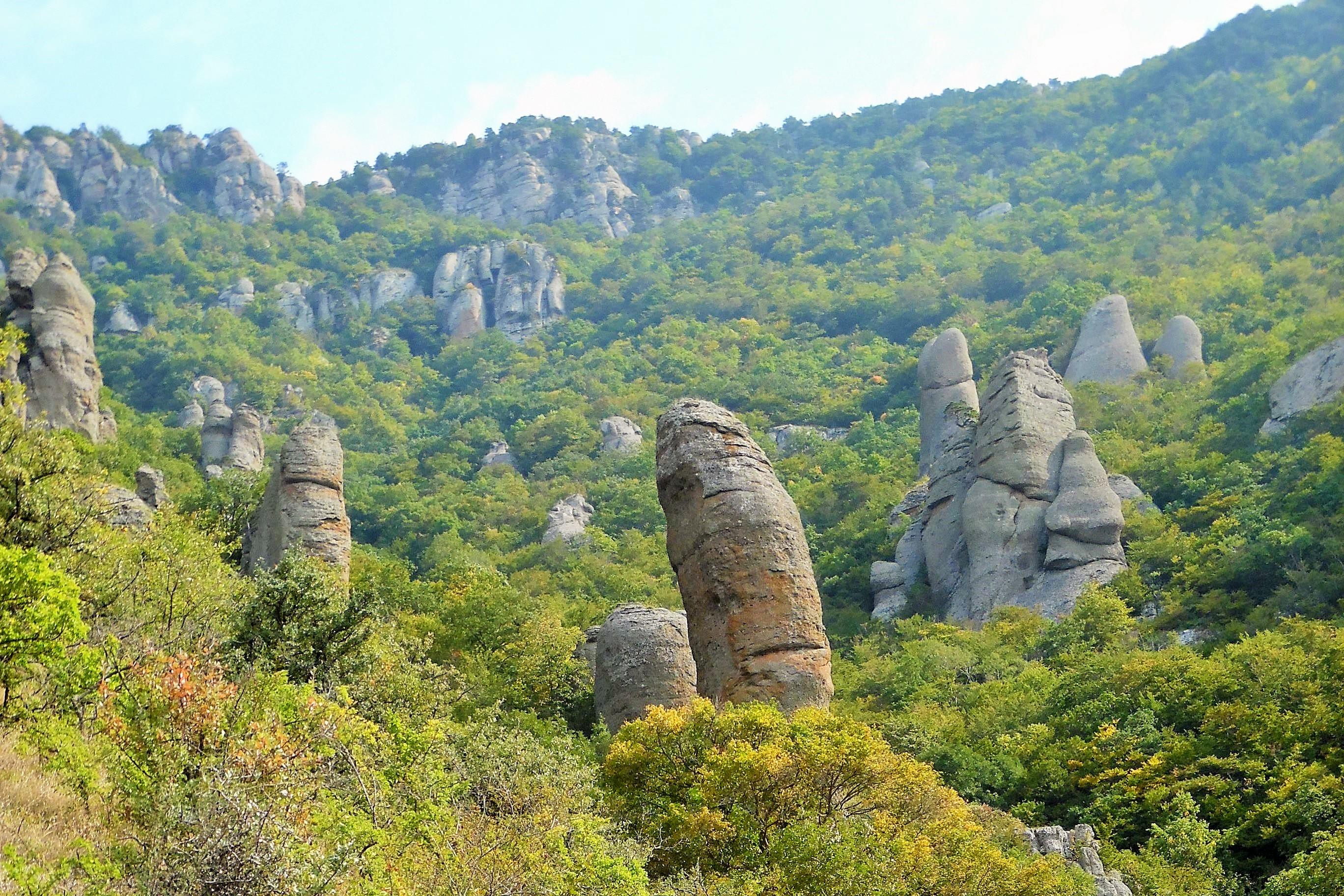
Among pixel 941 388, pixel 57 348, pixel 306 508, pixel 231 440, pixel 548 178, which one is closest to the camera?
pixel 306 508

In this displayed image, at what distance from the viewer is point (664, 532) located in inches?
1951

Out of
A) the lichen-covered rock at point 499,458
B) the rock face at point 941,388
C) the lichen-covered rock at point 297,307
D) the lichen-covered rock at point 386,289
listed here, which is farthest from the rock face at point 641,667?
the lichen-covered rock at point 386,289

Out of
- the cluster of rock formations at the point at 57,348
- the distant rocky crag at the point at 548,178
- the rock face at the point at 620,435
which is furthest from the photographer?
the distant rocky crag at the point at 548,178

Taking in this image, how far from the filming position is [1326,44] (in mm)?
95438

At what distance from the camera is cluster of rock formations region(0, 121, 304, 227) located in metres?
93.3

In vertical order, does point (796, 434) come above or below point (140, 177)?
below

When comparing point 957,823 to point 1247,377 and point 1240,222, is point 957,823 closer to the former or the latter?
point 1247,377

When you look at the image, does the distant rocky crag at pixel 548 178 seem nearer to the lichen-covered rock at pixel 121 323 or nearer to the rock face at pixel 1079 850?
the lichen-covered rock at pixel 121 323

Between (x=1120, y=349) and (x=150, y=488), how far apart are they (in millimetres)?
37907

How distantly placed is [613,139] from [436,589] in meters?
101

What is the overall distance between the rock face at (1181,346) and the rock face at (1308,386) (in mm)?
10256

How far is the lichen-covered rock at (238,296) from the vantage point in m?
82.9

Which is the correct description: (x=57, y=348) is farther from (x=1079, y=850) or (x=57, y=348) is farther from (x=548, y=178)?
(x=548, y=178)

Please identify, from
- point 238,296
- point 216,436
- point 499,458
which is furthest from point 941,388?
point 238,296
